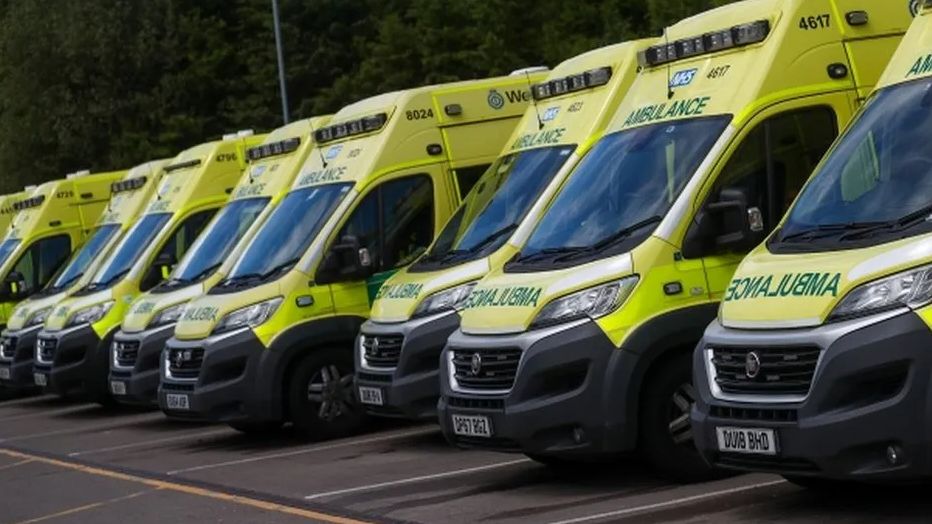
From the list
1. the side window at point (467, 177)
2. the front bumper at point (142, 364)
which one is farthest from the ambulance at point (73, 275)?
the side window at point (467, 177)

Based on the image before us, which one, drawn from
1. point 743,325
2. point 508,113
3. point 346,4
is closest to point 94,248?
point 508,113

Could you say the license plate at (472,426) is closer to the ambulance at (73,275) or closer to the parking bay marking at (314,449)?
the parking bay marking at (314,449)

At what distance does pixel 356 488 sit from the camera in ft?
42.1

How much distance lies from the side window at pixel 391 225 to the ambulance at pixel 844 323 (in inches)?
237

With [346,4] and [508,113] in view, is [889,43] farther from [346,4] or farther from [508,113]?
[346,4]

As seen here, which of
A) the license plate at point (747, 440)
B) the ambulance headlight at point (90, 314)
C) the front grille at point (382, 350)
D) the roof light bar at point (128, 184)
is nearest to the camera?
the license plate at point (747, 440)

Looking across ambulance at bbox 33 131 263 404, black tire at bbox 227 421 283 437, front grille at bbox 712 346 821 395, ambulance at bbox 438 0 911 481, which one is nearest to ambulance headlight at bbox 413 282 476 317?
ambulance at bbox 438 0 911 481

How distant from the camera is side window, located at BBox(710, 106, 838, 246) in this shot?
11.6 m

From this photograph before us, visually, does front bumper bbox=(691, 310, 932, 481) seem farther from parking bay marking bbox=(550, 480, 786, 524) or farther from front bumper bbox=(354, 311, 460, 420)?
front bumper bbox=(354, 311, 460, 420)

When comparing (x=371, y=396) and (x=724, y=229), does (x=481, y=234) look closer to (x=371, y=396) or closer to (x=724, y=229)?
(x=371, y=396)

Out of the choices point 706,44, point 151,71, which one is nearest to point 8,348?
point 706,44

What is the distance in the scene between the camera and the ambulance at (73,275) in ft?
74.2

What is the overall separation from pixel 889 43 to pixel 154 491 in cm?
569

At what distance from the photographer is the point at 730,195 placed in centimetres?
1090
